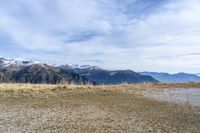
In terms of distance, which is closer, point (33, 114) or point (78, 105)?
point (33, 114)

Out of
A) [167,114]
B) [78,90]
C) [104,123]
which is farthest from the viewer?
[78,90]

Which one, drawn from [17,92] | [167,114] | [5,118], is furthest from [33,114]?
[17,92]

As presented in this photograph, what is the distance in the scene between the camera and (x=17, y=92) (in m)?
23.9

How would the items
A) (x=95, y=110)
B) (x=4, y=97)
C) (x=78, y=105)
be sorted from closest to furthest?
(x=95, y=110)
(x=78, y=105)
(x=4, y=97)

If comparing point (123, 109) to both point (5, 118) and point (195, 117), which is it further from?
point (5, 118)

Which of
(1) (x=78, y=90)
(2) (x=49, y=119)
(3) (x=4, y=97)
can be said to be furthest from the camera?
(1) (x=78, y=90)

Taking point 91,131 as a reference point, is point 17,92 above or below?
above

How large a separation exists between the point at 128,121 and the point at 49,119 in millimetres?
3406

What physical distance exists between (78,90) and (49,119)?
43.1 ft

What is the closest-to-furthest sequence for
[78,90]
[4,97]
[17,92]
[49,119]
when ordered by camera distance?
[49,119]
[4,97]
[17,92]
[78,90]

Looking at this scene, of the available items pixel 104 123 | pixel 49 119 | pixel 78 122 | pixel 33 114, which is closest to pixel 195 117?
pixel 104 123

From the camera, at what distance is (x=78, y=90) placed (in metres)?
26.5

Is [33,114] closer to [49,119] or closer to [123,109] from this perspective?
[49,119]

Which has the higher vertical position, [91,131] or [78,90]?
[78,90]
